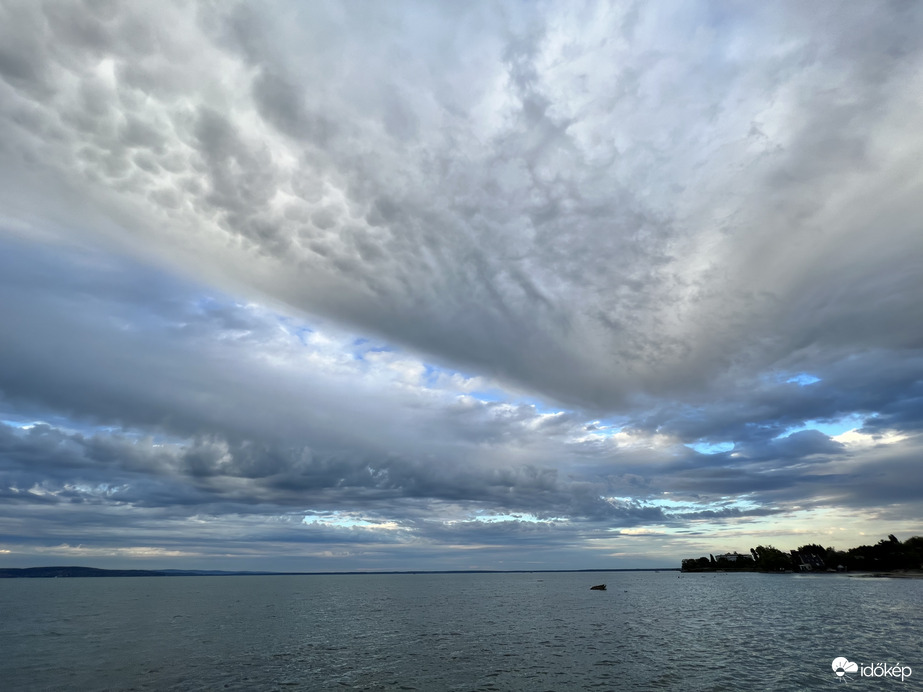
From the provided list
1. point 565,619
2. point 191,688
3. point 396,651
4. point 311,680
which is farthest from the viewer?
point 565,619

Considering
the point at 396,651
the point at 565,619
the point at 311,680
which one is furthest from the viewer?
the point at 565,619

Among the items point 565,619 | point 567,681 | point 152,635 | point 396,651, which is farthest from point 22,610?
point 567,681

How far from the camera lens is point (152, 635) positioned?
79.3 m

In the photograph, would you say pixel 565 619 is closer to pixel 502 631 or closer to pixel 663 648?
pixel 502 631

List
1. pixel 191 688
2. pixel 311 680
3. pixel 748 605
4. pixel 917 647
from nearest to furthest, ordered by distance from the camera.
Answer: pixel 191 688
pixel 311 680
pixel 917 647
pixel 748 605

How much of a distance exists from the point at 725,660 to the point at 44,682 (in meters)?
69.2

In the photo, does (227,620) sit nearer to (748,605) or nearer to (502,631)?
(502,631)

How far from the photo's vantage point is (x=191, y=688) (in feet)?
146

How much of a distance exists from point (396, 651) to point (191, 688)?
25.3 meters

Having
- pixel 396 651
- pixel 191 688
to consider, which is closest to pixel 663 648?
pixel 396 651

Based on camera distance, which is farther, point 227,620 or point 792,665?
point 227,620

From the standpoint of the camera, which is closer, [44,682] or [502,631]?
[44,682]

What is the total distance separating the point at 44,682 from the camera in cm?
4841

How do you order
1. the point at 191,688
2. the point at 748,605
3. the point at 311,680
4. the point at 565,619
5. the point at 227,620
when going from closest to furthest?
the point at 191,688 → the point at 311,680 → the point at 565,619 → the point at 227,620 → the point at 748,605
